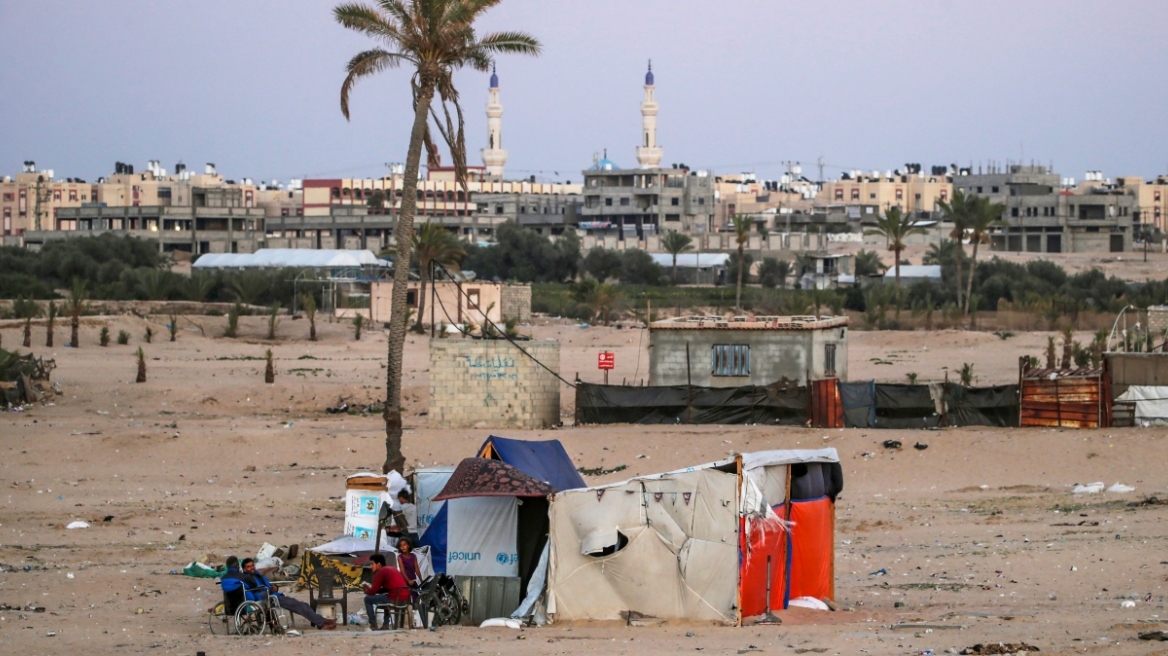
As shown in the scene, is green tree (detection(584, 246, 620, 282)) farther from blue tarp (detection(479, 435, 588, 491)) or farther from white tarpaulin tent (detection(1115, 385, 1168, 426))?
blue tarp (detection(479, 435, 588, 491))

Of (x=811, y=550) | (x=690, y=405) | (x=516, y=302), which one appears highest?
(x=516, y=302)

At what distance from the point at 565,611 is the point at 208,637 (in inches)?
120

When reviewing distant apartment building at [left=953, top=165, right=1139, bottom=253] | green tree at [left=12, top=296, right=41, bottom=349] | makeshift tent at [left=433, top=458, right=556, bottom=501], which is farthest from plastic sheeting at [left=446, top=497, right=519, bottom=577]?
distant apartment building at [left=953, top=165, right=1139, bottom=253]

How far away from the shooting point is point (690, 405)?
29.5 metres

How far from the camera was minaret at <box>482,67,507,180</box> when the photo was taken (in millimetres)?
164625

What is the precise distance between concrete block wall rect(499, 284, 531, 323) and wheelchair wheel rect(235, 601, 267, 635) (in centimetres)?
5050

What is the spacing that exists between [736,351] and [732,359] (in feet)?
0.68

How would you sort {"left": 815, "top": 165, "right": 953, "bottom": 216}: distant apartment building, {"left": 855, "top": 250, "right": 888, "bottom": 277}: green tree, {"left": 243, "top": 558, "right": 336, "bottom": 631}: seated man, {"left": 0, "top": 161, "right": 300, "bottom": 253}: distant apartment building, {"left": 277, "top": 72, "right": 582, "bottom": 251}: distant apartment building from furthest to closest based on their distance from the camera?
{"left": 815, "top": 165, "right": 953, "bottom": 216}: distant apartment building, {"left": 277, "top": 72, "right": 582, "bottom": 251}: distant apartment building, {"left": 0, "top": 161, "right": 300, "bottom": 253}: distant apartment building, {"left": 855, "top": 250, "right": 888, "bottom": 277}: green tree, {"left": 243, "top": 558, "right": 336, "bottom": 631}: seated man

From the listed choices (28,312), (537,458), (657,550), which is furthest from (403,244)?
(28,312)

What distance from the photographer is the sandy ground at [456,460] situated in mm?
12945

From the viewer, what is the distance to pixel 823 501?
1478 centimetres

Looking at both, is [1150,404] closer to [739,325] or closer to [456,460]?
[739,325]

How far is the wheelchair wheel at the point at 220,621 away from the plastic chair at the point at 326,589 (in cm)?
89

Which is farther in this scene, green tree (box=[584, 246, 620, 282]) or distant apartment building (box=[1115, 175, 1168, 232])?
distant apartment building (box=[1115, 175, 1168, 232])
